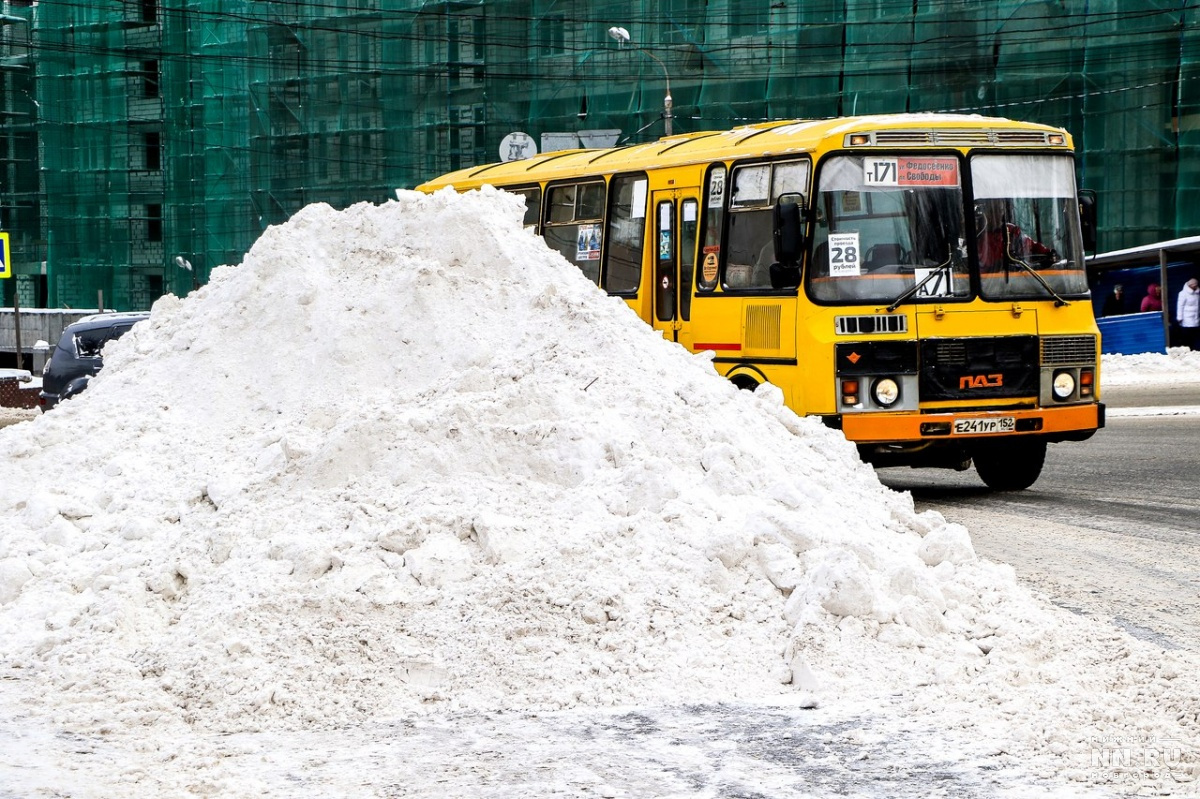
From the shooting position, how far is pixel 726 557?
7.07m

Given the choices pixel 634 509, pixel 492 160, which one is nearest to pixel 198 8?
pixel 492 160

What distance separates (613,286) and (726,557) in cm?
845

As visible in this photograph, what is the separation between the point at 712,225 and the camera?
13.8 metres

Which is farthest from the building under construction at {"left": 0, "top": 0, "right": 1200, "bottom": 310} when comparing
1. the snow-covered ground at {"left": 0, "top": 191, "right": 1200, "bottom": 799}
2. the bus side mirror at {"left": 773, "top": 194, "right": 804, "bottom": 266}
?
the snow-covered ground at {"left": 0, "top": 191, "right": 1200, "bottom": 799}

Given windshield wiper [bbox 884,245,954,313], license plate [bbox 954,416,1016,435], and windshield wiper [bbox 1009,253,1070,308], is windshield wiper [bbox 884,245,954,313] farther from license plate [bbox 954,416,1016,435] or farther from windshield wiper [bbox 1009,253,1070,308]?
license plate [bbox 954,416,1016,435]

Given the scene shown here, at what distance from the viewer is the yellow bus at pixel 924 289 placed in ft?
39.8


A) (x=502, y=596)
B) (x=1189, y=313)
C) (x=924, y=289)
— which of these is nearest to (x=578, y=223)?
(x=924, y=289)

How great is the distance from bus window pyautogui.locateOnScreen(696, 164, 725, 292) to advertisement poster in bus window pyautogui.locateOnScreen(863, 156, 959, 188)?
64.7 inches

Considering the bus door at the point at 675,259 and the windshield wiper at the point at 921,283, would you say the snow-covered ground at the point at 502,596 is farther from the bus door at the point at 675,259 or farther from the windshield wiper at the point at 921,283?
the bus door at the point at 675,259

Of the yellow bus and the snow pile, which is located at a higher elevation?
the yellow bus

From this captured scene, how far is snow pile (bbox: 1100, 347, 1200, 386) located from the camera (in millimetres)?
25828

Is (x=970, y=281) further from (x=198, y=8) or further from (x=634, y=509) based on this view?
(x=198, y=8)

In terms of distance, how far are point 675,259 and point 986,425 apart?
339cm

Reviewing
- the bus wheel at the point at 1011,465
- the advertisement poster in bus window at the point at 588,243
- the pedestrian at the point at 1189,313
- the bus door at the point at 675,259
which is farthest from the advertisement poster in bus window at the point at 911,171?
the pedestrian at the point at 1189,313
